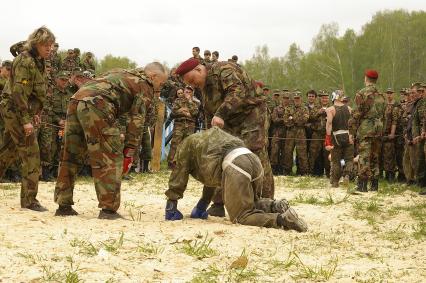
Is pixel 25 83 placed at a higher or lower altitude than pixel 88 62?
lower

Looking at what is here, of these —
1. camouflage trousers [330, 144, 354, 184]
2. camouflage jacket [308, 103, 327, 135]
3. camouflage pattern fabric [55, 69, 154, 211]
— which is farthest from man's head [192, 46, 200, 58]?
camouflage pattern fabric [55, 69, 154, 211]

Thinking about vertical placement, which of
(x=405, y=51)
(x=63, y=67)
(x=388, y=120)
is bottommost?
(x=388, y=120)

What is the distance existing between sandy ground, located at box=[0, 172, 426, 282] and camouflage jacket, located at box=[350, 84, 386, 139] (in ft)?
13.3

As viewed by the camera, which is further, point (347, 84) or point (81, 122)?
point (347, 84)

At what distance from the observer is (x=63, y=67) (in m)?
16.8

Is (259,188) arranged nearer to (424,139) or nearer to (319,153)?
(424,139)

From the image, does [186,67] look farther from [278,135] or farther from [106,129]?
[278,135]

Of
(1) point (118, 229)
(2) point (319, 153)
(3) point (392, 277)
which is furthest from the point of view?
(2) point (319, 153)

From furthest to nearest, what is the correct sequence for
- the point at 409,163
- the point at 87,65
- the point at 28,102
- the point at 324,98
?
the point at 87,65 → the point at 324,98 → the point at 409,163 → the point at 28,102

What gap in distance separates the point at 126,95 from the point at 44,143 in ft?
19.1

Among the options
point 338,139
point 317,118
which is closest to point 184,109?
point 317,118

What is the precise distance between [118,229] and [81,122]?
137cm

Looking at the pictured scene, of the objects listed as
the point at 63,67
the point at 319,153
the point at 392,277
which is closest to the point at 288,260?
the point at 392,277

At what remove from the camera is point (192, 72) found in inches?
267
